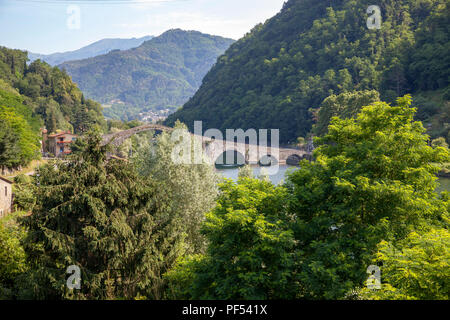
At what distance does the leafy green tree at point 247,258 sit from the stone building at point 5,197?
2522cm

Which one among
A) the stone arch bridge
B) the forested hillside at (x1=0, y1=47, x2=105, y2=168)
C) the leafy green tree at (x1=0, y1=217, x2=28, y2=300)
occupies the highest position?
the forested hillside at (x1=0, y1=47, x2=105, y2=168)

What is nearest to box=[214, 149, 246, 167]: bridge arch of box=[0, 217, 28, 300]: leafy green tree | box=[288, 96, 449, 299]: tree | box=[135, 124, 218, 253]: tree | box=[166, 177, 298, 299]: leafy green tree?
box=[135, 124, 218, 253]: tree

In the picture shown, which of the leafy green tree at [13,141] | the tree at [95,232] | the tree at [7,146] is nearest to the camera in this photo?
the tree at [95,232]

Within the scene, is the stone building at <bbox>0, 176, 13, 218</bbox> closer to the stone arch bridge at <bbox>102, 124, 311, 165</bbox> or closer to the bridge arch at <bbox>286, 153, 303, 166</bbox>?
the stone arch bridge at <bbox>102, 124, 311, 165</bbox>

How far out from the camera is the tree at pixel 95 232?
14047 millimetres

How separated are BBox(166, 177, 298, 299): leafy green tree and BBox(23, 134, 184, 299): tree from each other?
8.13ft

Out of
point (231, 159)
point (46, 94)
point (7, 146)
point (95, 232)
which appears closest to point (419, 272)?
point (95, 232)

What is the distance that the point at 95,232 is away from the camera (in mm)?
14039

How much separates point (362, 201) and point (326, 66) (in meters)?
111

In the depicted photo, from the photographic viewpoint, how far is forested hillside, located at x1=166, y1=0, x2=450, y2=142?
89188mm

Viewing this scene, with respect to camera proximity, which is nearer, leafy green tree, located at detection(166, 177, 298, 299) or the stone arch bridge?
leafy green tree, located at detection(166, 177, 298, 299)

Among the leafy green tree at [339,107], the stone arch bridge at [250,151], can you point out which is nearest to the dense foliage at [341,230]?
the leafy green tree at [339,107]

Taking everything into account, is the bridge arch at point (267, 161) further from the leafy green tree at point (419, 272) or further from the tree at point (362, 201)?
the leafy green tree at point (419, 272)

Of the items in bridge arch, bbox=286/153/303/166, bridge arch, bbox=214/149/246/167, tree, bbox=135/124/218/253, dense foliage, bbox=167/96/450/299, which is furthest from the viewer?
bridge arch, bbox=286/153/303/166
